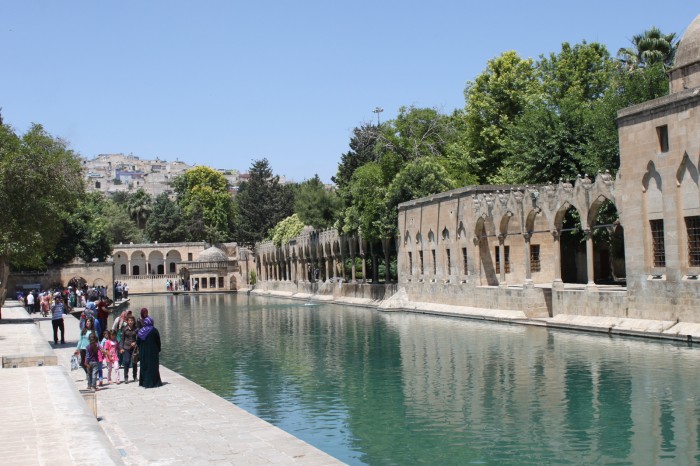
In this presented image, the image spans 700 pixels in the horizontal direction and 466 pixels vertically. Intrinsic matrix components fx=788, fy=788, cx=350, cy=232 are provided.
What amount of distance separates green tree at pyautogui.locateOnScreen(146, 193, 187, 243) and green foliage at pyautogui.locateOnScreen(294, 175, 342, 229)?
107 ft

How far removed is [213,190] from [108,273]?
4299 cm

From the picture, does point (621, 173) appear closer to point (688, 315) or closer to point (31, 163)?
point (688, 315)

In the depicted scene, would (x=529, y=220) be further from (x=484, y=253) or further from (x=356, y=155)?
(x=356, y=155)

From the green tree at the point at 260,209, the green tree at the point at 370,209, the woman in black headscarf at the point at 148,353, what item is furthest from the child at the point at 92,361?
the green tree at the point at 260,209

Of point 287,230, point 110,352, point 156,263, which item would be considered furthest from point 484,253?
point 156,263

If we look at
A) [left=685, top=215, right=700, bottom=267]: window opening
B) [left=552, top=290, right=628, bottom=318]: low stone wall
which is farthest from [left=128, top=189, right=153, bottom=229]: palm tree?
[left=685, top=215, right=700, bottom=267]: window opening

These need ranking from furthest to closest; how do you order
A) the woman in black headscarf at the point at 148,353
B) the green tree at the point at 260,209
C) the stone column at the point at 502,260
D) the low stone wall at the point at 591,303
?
the green tree at the point at 260,209 < the stone column at the point at 502,260 < the low stone wall at the point at 591,303 < the woman in black headscarf at the point at 148,353

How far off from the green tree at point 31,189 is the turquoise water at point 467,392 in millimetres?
6485

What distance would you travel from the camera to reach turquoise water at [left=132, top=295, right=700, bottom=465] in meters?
11.0

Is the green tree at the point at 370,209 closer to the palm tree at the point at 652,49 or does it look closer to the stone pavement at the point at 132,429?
the palm tree at the point at 652,49

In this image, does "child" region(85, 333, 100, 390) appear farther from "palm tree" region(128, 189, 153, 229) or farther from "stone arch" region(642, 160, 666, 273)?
"palm tree" region(128, 189, 153, 229)

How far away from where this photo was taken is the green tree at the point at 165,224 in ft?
319

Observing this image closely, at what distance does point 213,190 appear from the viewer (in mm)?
101812

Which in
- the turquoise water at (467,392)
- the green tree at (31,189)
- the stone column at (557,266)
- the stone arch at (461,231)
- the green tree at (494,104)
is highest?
the green tree at (494,104)
